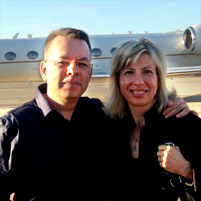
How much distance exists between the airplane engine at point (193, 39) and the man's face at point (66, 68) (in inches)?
483

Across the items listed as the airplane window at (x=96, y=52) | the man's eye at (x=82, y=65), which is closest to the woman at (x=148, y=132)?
the man's eye at (x=82, y=65)

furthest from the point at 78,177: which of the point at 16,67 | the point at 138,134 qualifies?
the point at 16,67

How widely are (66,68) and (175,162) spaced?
955 millimetres

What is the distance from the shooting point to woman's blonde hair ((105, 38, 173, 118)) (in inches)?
89.6

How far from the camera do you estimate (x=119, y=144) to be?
2.30m

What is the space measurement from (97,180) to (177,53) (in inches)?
495

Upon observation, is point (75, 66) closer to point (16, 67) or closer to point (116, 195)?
point (116, 195)

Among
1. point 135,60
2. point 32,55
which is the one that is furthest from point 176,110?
point 32,55

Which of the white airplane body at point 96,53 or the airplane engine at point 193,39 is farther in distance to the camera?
the airplane engine at point 193,39

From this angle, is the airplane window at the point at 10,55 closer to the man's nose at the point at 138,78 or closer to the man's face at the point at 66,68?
the man's face at the point at 66,68

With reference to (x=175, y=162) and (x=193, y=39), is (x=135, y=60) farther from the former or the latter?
(x=193, y=39)

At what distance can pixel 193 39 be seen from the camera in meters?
13.6

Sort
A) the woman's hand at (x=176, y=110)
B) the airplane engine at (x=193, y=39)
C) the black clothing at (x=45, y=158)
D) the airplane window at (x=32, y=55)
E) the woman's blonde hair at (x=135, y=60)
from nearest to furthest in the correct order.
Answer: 1. the black clothing at (x=45, y=158)
2. the woman's hand at (x=176, y=110)
3. the woman's blonde hair at (x=135, y=60)
4. the airplane window at (x=32, y=55)
5. the airplane engine at (x=193, y=39)

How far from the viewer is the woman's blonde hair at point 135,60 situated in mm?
2275
